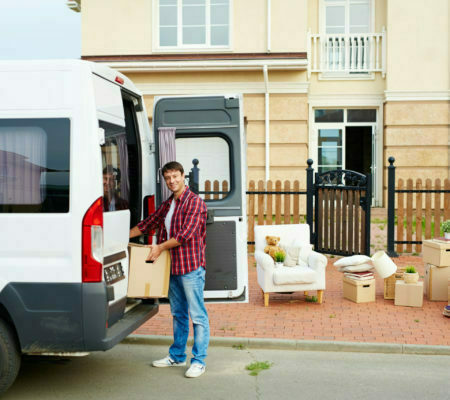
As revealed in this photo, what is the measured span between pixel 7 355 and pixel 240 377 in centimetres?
203

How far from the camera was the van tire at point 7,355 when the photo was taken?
4617mm

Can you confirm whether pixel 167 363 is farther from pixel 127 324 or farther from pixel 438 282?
pixel 438 282

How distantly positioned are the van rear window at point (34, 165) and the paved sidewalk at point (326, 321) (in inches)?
107

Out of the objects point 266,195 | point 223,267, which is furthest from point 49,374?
point 266,195

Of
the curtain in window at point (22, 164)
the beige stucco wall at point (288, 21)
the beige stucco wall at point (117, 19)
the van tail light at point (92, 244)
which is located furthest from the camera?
the beige stucco wall at point (117, 19)

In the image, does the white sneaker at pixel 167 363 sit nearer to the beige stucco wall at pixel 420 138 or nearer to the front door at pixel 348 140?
the beige stucco wall at pixel 420 138

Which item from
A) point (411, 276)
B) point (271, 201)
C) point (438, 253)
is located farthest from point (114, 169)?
point (271, 201)

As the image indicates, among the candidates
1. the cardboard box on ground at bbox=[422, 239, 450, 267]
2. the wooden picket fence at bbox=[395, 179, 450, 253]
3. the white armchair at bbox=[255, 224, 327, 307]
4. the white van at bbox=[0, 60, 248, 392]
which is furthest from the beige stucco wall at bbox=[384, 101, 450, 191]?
the white van at bbox=[0, 60, 248, 392]

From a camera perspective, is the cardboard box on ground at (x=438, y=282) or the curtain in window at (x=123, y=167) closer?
the curtain in window at (x=123, y=167)

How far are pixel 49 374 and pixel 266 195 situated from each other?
7449 mm

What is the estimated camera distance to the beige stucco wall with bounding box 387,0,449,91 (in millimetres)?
17219

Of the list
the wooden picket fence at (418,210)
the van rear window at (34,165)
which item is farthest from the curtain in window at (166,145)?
the wooden picket fence at (418,210)

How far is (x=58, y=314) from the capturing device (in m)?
4.55

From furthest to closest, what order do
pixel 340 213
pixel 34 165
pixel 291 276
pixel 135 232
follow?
pixel 340 213, pixel 291 276, pixel 135 232, pixel 34 165
